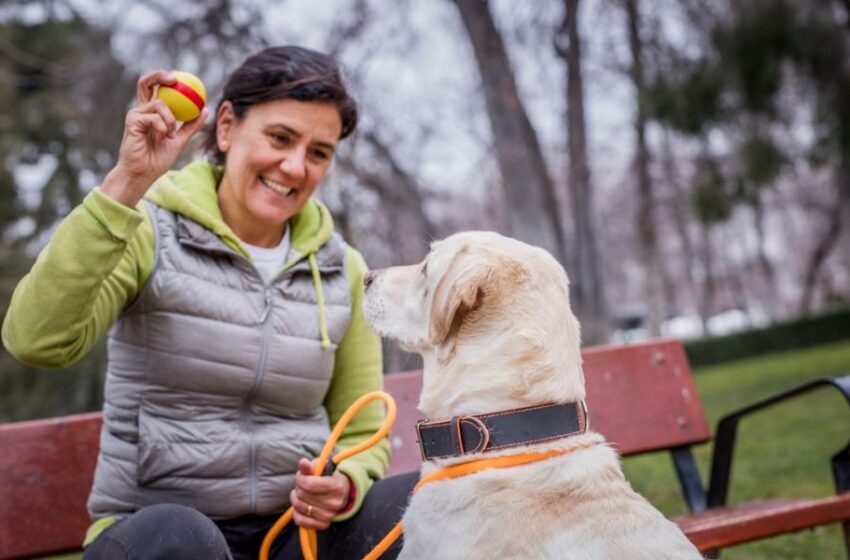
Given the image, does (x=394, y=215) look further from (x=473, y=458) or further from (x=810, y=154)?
(x=473, y=458)

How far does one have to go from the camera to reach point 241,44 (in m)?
12.0

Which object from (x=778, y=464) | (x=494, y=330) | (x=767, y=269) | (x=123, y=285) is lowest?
(x=767, y=269)

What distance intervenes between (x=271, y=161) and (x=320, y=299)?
19.7 inches

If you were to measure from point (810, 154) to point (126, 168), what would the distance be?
1382 cm

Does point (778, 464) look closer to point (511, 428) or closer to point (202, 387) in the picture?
point (511, 428)

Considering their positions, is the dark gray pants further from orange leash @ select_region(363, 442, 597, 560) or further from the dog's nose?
the dog's nose

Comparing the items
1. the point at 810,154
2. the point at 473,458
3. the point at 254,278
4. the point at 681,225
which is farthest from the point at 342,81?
the point at 681,225

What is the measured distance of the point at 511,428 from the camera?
2.16 m

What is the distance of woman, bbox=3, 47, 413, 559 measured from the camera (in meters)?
2.25

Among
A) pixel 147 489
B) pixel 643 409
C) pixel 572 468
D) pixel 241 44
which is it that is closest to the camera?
pixel 572 468

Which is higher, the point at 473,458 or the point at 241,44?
the point at 241,44

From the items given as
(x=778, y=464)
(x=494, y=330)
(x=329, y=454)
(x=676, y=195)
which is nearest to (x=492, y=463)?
(x=494, y=330)

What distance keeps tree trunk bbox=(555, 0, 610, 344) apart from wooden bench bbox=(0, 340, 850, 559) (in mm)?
8134

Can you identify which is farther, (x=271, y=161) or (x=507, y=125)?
(x=507, y=125)
